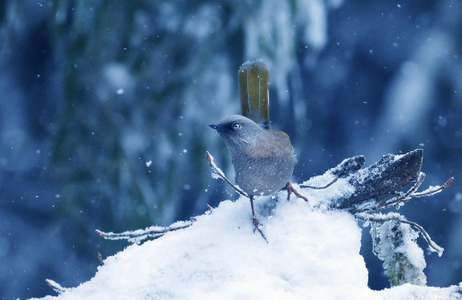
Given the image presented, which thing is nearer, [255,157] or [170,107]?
[255,157]

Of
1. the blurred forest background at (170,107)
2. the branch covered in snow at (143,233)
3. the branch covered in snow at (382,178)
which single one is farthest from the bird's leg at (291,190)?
the blurred forest background at (170,107)

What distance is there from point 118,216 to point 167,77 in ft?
3.42

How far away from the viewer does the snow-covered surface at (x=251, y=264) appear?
1.18 m

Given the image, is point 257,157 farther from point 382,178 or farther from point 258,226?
point 382,178

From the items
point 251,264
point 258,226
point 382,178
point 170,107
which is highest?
point 170,107

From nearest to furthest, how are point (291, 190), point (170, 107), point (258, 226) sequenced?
1. point (258, 226)
2. point (291, 190)
3. point (170, 107)

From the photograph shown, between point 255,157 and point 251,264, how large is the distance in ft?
1.12

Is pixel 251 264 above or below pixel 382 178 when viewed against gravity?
below

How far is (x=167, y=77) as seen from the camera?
303cm

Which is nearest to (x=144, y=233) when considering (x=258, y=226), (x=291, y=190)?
(x=258, y=226)

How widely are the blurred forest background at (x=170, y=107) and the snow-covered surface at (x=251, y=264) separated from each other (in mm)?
1555

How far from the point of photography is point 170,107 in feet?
9.78

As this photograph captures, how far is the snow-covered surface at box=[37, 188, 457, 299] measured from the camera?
1184 millimetres

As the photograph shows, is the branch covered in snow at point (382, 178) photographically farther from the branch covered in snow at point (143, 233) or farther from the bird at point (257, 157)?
the branch covered in snow at point (143, 233)
